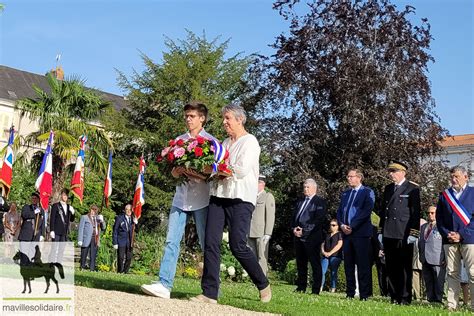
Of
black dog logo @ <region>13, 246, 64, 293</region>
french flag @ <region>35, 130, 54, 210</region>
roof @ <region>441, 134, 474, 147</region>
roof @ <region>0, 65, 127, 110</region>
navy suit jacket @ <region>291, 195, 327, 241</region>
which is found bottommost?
black dog logo @ <region>13, 246, 64, 293</region>

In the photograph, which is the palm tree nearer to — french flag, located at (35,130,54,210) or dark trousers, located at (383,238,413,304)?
french flag, located at (35,130,54,210)

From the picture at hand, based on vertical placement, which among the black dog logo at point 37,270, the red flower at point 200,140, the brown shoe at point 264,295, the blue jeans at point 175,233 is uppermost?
the red flower at point 200,140

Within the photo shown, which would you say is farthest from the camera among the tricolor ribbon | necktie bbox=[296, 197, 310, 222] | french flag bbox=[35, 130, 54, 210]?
french flag bbox=[35, 130, 54, 210]

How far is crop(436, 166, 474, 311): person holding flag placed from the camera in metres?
9.34

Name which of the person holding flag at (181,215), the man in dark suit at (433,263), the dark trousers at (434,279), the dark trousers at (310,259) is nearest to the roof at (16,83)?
the man in dark suit at (433,263)

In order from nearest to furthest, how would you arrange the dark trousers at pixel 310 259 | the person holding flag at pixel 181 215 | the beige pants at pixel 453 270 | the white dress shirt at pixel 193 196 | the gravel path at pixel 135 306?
the gravel path at pixel 135 306, the person holding flag at pixel 181 215, the white dress shirt at pixel 193 196, the beige pants at pixel 453 270, the dark trousers at pixel 310 259

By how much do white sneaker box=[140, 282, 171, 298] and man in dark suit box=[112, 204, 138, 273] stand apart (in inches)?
476

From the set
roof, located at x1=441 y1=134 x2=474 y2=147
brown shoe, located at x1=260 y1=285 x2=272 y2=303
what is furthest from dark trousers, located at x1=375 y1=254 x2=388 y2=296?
roof, located at x1=441 y1=134 x2=474 y2=147

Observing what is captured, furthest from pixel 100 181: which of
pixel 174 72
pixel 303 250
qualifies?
pixel 303 250

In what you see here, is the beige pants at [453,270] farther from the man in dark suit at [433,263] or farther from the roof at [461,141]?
the roof at [461,141]

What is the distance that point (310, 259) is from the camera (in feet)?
36.4

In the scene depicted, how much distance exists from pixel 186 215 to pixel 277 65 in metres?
20.9

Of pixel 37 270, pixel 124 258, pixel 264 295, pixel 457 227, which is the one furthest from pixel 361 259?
pixel 124 258

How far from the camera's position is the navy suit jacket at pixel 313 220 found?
11109 mm
